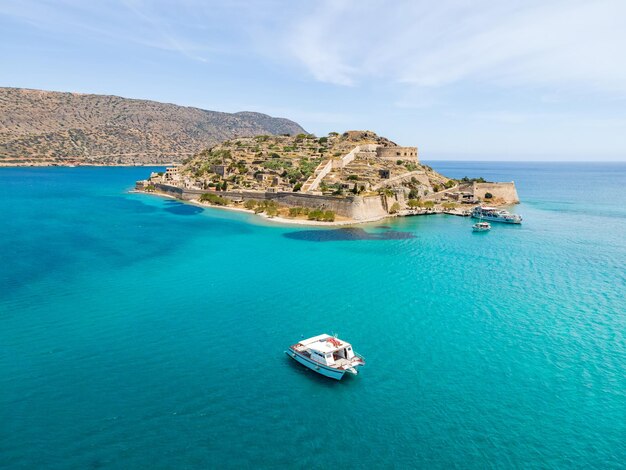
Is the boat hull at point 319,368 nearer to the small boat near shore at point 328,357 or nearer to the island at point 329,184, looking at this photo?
the small boat near shore at point 328,357

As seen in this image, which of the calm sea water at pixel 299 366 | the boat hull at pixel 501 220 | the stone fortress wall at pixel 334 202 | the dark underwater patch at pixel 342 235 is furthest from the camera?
the boat hull at pixel 501 220

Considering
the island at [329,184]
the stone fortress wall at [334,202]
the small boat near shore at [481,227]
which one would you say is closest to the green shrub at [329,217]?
the island at [329,184]

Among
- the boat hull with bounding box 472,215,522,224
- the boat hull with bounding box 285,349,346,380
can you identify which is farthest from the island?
the boat hull with bounding box 285,349,346,380

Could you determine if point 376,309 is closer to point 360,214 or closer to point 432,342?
point 432,342

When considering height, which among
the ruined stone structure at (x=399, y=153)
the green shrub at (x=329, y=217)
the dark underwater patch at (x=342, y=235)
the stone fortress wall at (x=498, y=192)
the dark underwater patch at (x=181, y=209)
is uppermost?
the ruined stone structure at (x=399, y=153)

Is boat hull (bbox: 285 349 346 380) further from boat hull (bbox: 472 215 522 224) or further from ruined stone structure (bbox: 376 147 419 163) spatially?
ruined stone structure (bbox: 376 147 419 163)

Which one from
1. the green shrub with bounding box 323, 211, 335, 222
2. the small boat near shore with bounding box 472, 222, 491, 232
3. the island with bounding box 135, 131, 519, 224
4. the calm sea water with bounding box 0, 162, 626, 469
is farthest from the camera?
the island with bounding box 135, 131, 519, 224
